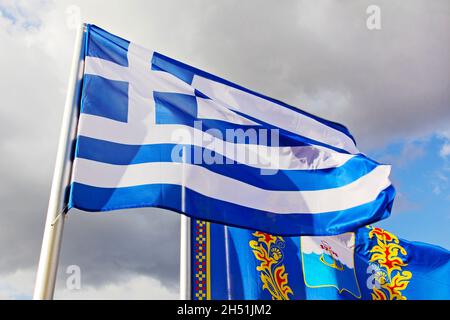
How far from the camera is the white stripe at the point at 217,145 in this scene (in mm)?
7500

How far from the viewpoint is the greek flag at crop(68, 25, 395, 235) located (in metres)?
7.11

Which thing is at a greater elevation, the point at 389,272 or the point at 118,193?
the point at 389,272

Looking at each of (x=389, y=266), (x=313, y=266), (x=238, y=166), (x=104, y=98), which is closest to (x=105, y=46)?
(x=104, y=98)

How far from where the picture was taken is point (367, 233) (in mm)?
14352

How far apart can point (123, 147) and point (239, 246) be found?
486cm

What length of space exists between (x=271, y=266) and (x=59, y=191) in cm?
645

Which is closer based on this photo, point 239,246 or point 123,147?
point 123,147

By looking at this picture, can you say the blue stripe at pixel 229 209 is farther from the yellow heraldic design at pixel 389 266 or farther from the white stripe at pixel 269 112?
the yellow heraldic design at pixel 389 266

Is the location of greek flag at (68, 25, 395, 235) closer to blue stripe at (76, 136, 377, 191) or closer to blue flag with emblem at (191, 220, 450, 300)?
blue stripe at (76, 136, 377, 191)

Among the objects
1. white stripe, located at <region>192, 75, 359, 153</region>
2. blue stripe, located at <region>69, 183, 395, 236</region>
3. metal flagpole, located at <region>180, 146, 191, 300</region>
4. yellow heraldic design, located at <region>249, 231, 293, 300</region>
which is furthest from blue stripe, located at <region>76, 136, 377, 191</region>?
yellow heraldic design, located at <region>249, 231, 293, 300</region>

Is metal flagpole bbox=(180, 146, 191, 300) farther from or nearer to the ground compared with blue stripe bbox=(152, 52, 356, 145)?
nearer to the ground

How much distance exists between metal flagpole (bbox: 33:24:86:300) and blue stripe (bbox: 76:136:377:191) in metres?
0.24
